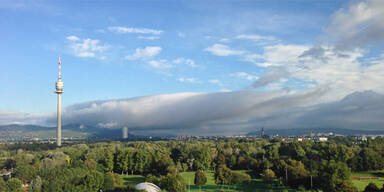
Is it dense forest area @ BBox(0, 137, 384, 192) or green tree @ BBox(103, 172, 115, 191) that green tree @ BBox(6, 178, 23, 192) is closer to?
dense forest area @ BBox(0, 137, 384, 192)

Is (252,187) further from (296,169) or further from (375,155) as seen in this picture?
(375,155)

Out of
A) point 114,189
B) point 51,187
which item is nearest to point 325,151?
point 114,189

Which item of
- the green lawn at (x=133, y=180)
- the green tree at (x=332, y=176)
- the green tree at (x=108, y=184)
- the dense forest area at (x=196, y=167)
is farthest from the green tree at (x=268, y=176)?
the green tree at (x=108, y=184)

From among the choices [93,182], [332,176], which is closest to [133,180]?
[93,182]

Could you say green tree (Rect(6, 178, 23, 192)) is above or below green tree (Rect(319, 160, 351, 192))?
below

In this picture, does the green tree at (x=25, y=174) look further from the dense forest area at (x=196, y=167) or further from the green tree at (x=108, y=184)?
the green tree at (x=108, y=184)

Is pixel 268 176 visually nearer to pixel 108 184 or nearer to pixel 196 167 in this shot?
pixel 108 184

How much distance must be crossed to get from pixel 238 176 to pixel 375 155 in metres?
47.1

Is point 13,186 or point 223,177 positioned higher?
point 223,177

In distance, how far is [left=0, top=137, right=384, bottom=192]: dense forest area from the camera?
202ft

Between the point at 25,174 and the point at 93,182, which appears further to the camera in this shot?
the point at 25,174

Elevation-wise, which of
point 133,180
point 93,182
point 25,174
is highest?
point 93,182

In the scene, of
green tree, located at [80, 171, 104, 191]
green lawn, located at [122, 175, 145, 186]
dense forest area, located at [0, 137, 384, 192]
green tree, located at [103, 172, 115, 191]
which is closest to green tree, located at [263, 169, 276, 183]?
dense forest area, located at [0, 137, 384, 192]

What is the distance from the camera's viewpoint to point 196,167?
4328 inches
